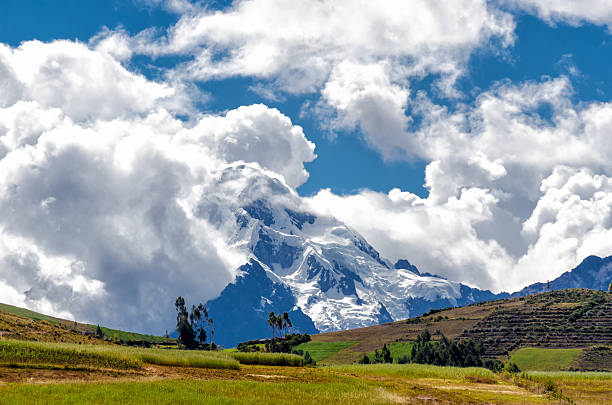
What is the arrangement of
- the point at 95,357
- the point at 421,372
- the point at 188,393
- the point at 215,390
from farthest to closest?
the point at 421,372 < the point at 95,357 < the point at 215,390 < the point at 188,393

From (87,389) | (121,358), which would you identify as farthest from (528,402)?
(121,358)

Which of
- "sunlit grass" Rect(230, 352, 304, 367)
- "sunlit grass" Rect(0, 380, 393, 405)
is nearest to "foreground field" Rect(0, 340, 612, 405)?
"sunlit grass" Rect(0, 380, 393, 405)

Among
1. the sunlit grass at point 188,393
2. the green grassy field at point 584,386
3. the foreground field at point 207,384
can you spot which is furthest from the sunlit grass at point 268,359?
the sunlit grass at point 188,393

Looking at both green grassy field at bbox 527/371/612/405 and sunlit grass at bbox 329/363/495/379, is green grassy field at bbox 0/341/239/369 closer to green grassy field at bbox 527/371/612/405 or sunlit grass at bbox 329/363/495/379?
sunlit grass at bbox 329/363/495/379

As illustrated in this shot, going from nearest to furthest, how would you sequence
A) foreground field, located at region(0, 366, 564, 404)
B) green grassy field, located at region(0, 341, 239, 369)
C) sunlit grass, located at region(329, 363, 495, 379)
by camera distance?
1. foreground field, located at region(0, 366, 564, 404)
2. green grassy field, located at region(0, 341, 239, 369)
3. sunlit grass, located at region(329, 363, 495, 379)

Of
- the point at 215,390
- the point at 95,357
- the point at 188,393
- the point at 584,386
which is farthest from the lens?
the point at 584,386

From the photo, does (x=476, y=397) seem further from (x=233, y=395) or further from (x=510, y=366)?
(x=510, y=366)

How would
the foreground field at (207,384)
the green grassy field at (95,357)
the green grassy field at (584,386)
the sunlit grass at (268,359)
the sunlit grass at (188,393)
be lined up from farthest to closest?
1. the sunlit grass at (268,359)
2. the green grassy field at (584,386)
3. the green grassy field at (95,357)
4. the foreground field at (207,384)
5. the sunlit grass at (188,393)

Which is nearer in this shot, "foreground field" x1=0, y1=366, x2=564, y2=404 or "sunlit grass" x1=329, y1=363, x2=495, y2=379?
"foreground field" x1=0, y1=366, x2=564, y2=404

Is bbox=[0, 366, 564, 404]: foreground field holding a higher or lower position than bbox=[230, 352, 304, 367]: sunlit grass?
lower

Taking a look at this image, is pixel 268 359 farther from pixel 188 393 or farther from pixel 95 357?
pixel 188 393

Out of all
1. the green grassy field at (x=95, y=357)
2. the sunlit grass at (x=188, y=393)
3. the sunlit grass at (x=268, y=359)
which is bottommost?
the sunlit grass at (x=188, y=393)

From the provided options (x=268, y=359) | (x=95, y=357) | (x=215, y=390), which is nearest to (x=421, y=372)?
(x=268, y=359)

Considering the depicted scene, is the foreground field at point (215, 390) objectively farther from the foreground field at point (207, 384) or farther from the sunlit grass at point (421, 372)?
the sunlit grass at point (421, 372)
